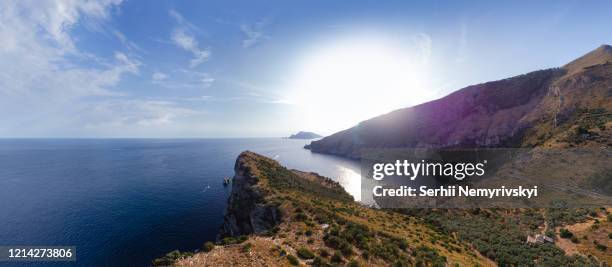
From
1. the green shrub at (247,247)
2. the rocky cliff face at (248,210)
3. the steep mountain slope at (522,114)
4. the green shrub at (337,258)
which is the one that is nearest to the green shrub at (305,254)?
the green shrub at (337,258)

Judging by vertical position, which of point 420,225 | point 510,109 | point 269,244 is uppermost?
point 510,109

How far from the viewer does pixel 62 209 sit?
64562 mm

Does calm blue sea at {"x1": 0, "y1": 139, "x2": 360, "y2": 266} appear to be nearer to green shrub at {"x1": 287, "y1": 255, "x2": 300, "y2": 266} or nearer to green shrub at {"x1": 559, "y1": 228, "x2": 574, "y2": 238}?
green shrub at {"x1": 287, "y1": 255, "x2": 300, "y2": 266}

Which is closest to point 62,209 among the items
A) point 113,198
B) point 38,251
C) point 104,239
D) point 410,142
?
point 113,198

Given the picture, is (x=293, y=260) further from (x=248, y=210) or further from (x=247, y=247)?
(x=248, y=210)

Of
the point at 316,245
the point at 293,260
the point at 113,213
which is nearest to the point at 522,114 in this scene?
the point at 316,245

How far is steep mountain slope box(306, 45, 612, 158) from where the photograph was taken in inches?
2456

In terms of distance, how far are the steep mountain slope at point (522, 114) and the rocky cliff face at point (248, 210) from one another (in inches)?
2751

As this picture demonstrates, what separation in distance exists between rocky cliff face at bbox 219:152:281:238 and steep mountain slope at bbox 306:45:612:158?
69.9m

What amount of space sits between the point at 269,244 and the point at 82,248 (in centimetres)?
4798

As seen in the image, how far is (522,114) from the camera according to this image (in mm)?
94500

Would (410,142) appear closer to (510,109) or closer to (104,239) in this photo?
(510,109)

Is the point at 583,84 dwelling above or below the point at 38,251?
above

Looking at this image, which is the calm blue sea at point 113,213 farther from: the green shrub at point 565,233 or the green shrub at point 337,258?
the green shrub at point 565,233
